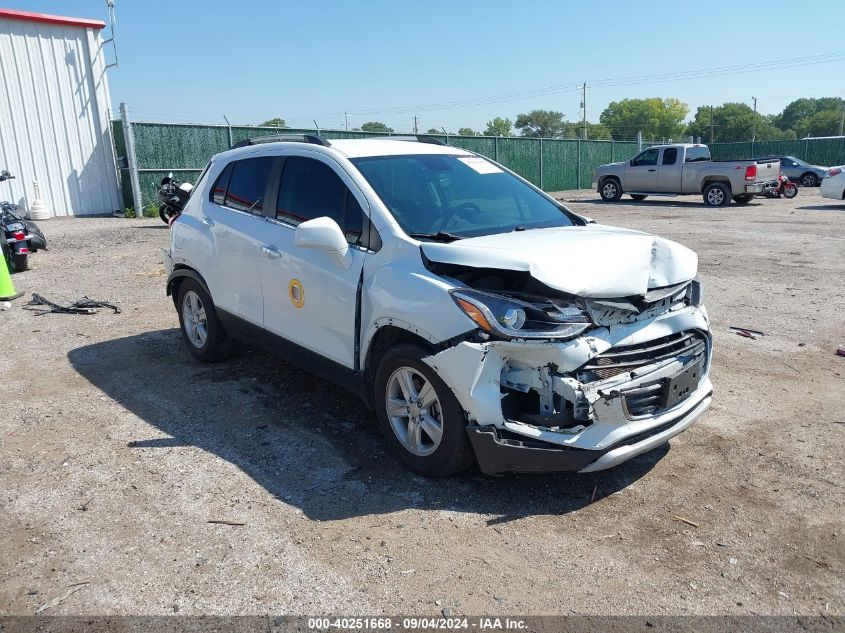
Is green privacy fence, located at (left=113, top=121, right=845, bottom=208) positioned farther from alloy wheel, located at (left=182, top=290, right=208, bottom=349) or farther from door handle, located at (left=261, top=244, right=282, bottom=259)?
door handle, located at (left=261, top=244, right=282, bottom=259)

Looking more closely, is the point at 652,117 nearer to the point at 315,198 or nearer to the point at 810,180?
the point at 810,180

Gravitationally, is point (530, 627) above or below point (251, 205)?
below

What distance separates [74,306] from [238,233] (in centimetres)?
422

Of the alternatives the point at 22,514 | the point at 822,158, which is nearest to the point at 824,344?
the point at 22,514

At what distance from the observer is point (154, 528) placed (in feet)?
12.0

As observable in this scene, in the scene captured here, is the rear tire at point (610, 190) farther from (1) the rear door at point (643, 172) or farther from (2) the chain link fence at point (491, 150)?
(2) the chain link fence at point (491, 150)

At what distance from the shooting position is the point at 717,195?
22141 millimetres

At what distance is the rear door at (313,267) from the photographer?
4.43 meters

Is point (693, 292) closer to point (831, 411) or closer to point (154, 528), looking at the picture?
point (831, 411)

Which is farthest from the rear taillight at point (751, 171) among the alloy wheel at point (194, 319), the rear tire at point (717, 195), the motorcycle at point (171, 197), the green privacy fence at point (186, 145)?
the alloy wheel at point (194, 319)

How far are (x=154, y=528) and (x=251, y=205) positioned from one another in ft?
8.81

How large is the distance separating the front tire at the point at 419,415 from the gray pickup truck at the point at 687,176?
20529 mm

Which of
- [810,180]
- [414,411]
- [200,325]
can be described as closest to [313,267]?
[414,411]

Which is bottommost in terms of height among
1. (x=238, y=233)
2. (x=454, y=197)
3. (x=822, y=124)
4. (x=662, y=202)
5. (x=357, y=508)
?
(x=662, y=202)
